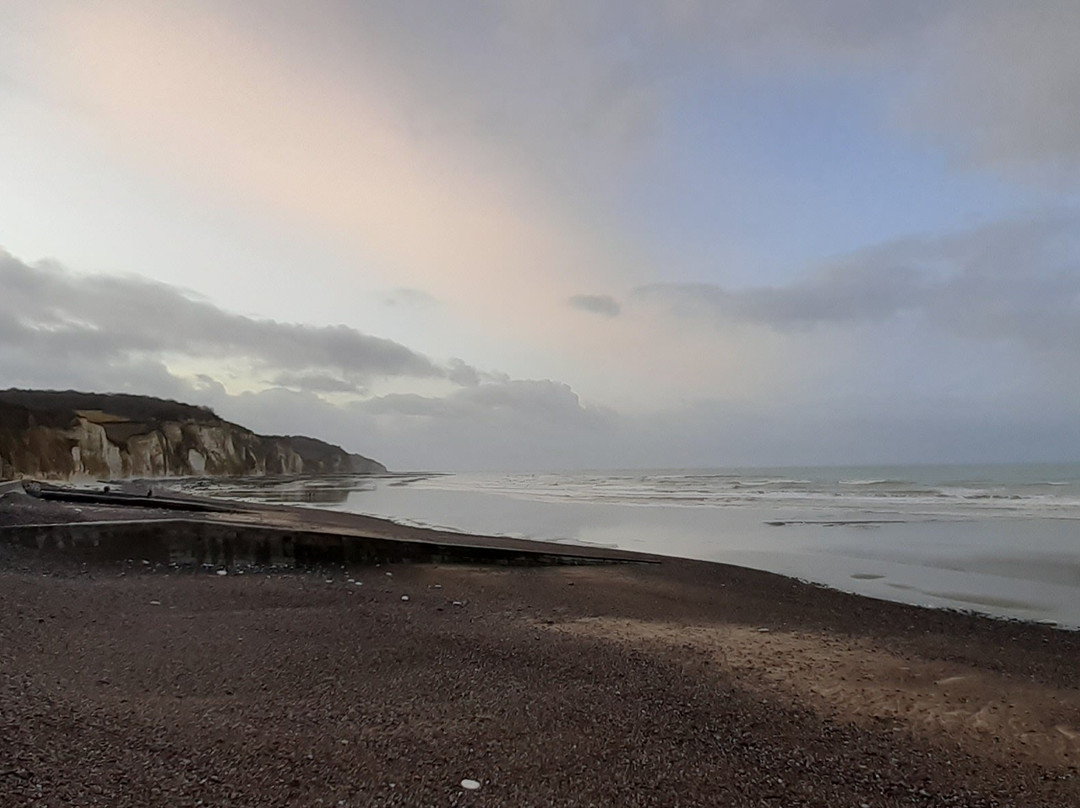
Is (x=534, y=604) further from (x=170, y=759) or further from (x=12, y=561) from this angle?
(x=12, y=561)

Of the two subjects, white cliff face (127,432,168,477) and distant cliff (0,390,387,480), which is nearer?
distant cliff (0,390,387,480)

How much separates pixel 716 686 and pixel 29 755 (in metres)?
4.14

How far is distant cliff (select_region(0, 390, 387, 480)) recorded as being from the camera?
47.2 metres

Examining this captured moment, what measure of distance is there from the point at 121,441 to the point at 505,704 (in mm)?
69526

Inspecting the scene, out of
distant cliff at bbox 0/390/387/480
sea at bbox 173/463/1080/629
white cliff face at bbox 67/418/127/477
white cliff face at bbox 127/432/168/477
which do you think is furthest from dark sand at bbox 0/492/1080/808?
white cliff face at bbox 127/432/168/477

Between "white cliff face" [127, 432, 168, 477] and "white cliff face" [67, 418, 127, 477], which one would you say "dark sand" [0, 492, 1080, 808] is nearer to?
"white cliff face" [67, 418, 127, 477]

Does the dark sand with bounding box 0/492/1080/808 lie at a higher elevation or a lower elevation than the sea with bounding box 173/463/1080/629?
higher

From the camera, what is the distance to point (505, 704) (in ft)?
13.3

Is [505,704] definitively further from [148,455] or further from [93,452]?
[148,455]

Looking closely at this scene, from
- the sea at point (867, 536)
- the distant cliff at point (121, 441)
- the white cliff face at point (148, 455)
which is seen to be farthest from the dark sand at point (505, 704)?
the white cliff face at point (148, 455)

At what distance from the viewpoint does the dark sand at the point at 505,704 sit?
2982 millimetres

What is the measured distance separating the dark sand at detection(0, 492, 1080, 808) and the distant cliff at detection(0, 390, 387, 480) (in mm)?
50218

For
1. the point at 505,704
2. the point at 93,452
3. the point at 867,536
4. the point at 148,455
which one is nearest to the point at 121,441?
the point at 148,455

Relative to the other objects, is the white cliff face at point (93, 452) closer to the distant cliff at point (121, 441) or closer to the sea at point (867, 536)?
the distant cliff at point (121, 441)
